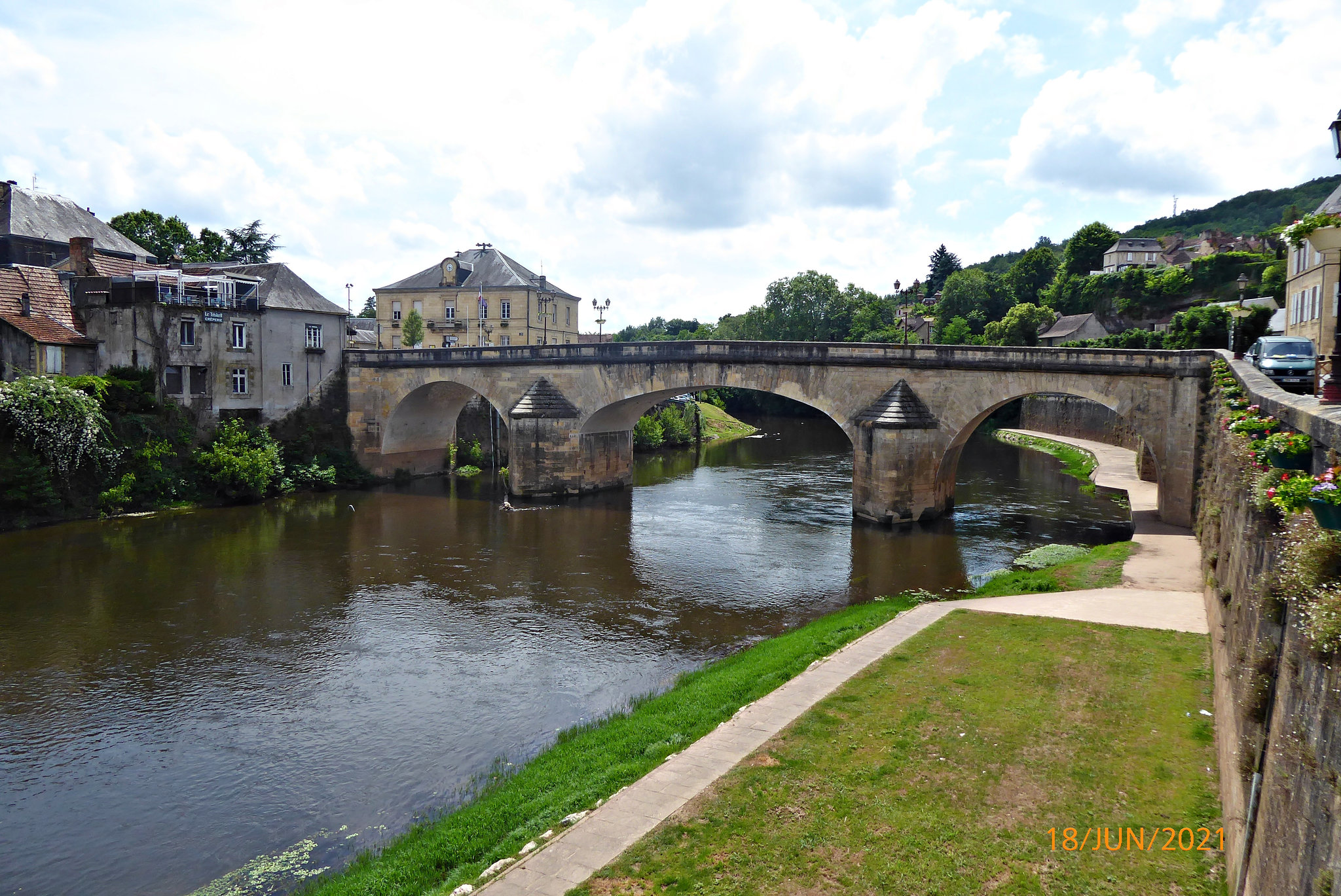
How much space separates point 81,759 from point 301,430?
2829 centimetres

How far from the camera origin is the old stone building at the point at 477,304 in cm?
5447

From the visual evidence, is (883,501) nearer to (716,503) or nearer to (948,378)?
(948,378)

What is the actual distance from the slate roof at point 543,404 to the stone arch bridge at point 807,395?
0.21 feet

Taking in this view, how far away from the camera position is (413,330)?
5569cm

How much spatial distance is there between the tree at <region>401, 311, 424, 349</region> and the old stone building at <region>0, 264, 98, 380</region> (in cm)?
2099

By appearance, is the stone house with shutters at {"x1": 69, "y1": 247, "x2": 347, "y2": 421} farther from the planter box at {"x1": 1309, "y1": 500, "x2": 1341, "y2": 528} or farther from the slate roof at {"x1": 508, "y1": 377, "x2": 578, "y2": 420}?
the planter box at {"x1": 1309, "y1": 500, "x2": 1341, "y2": 528}

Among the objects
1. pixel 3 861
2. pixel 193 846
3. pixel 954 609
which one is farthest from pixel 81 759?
pixel 954 609

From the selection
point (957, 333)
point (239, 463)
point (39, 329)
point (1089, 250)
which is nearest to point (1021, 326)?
point (957, 333)

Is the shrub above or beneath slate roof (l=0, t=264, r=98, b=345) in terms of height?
beneath

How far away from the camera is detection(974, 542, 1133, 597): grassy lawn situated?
66.8 ft

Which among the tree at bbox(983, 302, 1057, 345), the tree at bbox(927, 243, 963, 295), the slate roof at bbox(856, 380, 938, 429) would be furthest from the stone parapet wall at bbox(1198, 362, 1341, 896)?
the tree at bbox(927, 243, 963, 295)

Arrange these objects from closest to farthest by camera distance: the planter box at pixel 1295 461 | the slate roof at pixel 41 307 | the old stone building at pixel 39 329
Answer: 1. the planter box at pixel 1295 461
2. the old stone building at pixel 39 329
3. the slate roof at pixel 41 307

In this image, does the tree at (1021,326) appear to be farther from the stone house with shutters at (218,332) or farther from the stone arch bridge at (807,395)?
the stone house with shutters at (218,332)

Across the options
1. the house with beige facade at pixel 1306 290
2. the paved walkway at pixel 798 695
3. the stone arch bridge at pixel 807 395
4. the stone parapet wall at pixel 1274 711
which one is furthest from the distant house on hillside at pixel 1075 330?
the stone parapet wall at pixel 1274 711
